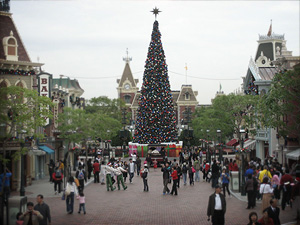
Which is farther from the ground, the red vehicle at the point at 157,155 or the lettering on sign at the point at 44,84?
the lettering on sign at the point at 44,84

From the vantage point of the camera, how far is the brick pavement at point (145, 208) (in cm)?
1784

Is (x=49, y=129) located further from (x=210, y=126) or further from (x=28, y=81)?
(x=210, y=126)

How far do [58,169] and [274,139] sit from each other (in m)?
14.3

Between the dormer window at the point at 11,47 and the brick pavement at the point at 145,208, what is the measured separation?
8.43m

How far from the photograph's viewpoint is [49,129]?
41.9 metres

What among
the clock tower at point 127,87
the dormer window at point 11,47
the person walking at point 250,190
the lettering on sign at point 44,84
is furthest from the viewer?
the clock tower at point 127,87

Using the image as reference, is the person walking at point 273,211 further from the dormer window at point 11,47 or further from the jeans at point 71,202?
the dormer window at point 11,47

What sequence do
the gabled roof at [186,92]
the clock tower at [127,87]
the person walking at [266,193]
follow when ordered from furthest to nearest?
the clock tower at [127,87], the gabled roof at [186,92], the person walking at [266,193]

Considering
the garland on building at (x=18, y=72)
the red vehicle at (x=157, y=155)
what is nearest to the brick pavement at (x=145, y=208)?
the garland on building at (x=18, y=72)

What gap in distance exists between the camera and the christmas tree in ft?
173

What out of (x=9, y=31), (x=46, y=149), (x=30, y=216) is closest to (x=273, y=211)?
(x=30, y=216)

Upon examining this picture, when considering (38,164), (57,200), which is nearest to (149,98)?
(38,164)

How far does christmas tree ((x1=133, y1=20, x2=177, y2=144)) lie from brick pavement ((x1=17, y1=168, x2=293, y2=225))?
2552 centimetres

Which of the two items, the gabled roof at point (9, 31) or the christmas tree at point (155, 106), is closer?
the gabled roof at point (9, 31)
